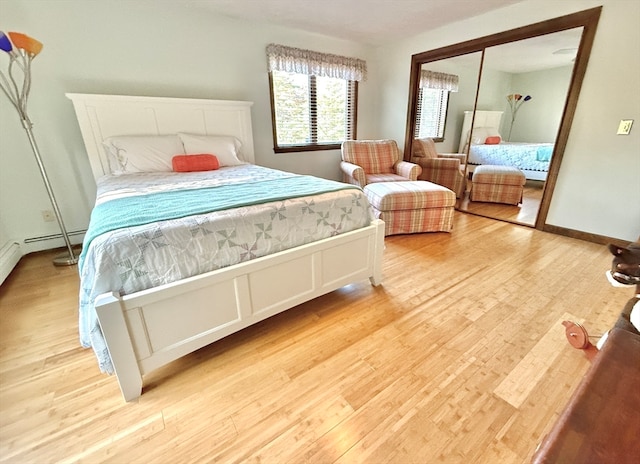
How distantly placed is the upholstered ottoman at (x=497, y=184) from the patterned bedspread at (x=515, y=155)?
0.26 ft

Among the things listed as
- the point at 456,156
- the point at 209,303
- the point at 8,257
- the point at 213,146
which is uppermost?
the point at 213,146

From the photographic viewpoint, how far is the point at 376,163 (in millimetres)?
3727

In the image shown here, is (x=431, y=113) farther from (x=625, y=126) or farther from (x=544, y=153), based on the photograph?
(x=625, y=126)

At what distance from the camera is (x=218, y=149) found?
2719 millimetres

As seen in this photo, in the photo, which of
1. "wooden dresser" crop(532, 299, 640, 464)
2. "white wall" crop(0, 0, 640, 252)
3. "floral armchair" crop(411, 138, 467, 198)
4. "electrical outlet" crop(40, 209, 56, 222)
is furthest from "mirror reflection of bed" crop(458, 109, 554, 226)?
"electrical outlet" crop(40, 209, 56, 222)

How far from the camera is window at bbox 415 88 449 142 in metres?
3.76

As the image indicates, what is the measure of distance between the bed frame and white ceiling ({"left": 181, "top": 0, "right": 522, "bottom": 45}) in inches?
63.8

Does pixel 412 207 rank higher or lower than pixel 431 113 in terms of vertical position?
lower

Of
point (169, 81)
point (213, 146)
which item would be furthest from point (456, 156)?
point (169, 81)

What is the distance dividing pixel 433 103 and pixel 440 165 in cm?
87

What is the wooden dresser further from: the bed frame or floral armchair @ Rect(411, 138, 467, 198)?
floral armchair @ Rect(411, 138, 467, 198)

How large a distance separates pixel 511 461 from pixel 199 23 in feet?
12.5

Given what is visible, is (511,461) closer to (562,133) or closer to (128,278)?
(128,278)

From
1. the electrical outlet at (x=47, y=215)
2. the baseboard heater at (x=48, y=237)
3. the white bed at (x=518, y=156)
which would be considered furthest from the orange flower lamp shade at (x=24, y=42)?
the white bed at (x=518, y=156)
